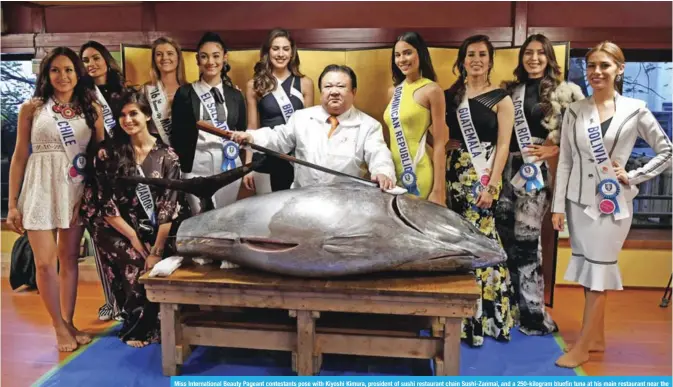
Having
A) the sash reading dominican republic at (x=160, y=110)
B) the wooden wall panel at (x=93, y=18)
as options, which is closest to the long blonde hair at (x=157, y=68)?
the sash reading dominican republic at (x=160, y=110)

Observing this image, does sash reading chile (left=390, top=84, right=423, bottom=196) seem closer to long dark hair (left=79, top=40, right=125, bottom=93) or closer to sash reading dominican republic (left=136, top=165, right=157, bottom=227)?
sash reading dominican republic (left=136, top=165, right=157, bottom=227)

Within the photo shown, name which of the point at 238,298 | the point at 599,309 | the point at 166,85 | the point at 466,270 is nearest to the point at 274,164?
the point at 166,85

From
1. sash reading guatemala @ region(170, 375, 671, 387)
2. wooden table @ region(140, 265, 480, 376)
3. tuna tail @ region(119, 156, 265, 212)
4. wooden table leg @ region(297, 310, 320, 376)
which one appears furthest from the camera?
tuna tail @ region(119, 156, 265, 212)

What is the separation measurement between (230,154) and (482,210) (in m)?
1.42

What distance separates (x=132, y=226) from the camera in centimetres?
298

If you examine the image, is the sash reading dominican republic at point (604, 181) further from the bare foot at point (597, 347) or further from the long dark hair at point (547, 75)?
the bare foot at point (597, 347)

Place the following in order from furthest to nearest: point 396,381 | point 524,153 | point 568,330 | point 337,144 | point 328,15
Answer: point 328,15 → point 568,330 → point 524,153 → point 337,144 → point 396,381

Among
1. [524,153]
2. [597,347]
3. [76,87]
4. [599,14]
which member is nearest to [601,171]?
[524,153]

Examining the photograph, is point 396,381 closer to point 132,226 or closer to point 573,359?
point 573,359

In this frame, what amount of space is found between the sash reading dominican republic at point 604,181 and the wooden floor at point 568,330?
0.82 m

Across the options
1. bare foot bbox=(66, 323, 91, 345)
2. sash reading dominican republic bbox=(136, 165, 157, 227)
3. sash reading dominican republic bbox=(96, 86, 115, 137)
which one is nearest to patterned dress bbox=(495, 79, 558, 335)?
sash reading dominican republic bbox=(136, 165, 157, 227)

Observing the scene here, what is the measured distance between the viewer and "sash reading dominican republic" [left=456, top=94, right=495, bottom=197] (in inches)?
114

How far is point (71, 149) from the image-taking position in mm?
2844

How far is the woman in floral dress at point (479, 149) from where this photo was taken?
2.87 meters
